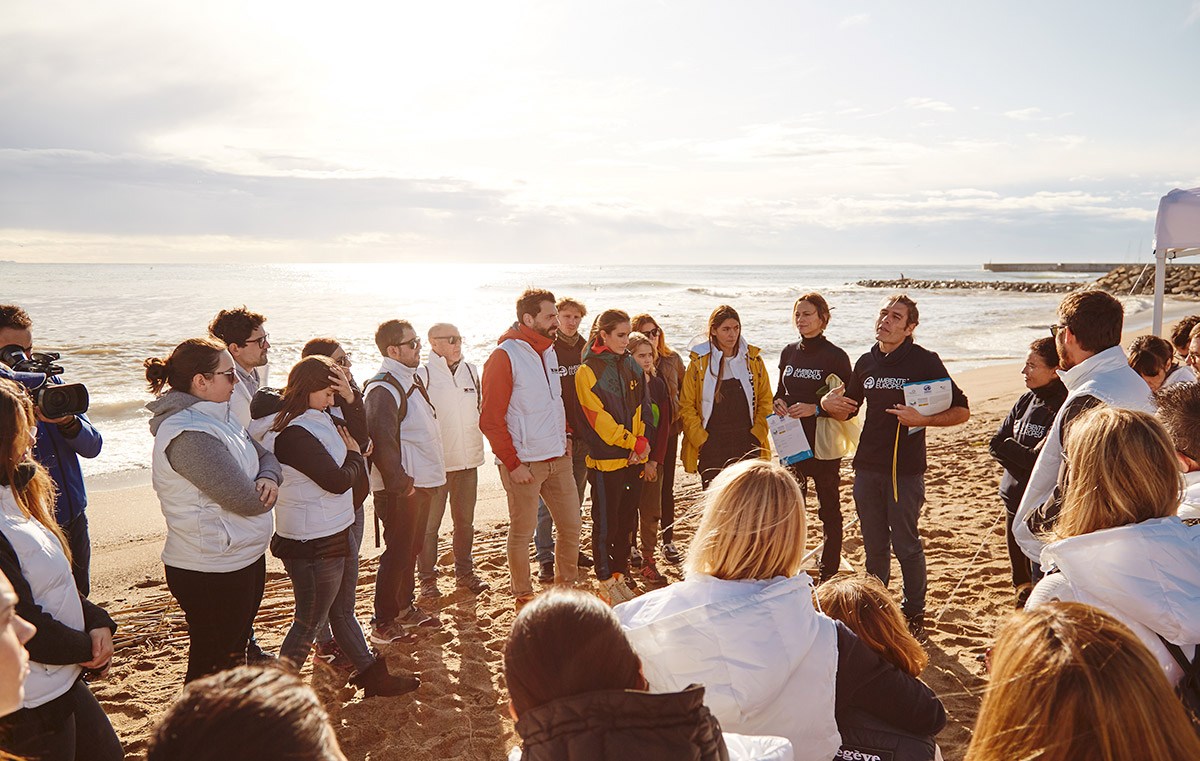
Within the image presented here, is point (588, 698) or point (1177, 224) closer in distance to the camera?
point (588, 698)

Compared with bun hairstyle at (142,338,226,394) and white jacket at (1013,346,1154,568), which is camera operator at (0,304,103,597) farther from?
white jacket at (1013,346,1154,568)

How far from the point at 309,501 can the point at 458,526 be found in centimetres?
189

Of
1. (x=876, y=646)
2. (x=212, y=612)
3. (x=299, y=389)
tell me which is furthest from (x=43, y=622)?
(x=876, y=646)

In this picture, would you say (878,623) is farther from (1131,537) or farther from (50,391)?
(50,391)

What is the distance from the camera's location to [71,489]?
3.64m

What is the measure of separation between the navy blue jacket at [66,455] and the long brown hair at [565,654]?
3.26 metres

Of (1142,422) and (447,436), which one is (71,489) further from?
(1142,422)

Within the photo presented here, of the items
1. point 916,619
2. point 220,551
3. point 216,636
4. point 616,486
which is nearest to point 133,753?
point 216,636

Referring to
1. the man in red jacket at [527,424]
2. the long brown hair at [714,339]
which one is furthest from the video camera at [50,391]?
the long brown hair at [714,339]

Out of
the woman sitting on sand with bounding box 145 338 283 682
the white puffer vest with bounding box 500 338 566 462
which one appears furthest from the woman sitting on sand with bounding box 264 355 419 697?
the white puffer vest with bounding box 500 338 566 462

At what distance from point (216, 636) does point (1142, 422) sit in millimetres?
3403

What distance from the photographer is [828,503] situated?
4688 millimetres

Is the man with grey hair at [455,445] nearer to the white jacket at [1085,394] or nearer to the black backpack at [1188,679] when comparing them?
the white jacket at [1085,394]

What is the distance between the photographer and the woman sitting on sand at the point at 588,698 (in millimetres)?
1230
